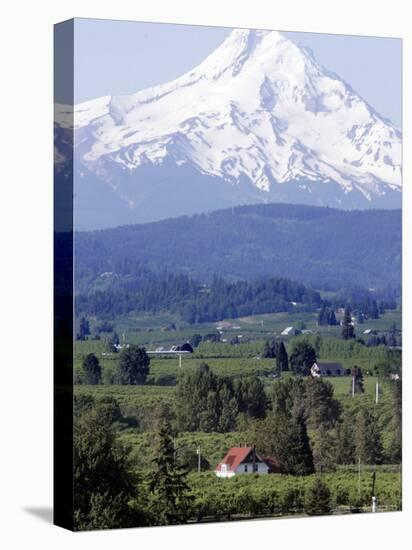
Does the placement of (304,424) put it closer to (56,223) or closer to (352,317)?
(352,317)

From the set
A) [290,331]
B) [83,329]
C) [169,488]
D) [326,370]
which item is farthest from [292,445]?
[83,329]

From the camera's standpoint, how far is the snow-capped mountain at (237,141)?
818 inches

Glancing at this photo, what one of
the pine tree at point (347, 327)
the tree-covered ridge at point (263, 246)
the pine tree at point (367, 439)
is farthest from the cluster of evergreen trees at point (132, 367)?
the pine tree at point (367, 439)

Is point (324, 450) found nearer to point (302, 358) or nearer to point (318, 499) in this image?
point (318, 499)

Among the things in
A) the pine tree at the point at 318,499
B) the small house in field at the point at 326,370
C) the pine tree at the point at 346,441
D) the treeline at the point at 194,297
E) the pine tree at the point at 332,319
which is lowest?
the pine tree at the point at 318,499

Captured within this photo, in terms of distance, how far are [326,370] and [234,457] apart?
1421mm

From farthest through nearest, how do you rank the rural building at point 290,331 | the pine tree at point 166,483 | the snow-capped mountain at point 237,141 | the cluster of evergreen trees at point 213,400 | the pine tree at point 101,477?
the rural building at point 290,331 < the cluster of evergreen trees at point 213,400 < the pine tree at point 166,483 < the snow-capped mountain at point 237,141 < the pine tree at point 101,477

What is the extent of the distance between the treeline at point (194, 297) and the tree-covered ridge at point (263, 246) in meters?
0.10

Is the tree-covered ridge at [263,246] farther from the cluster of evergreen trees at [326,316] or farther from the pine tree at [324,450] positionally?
the pine tree at [324,450]

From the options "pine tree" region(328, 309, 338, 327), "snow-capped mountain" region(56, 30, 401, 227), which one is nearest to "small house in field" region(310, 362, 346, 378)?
"pine tree" region(328, 309, 338, 327)

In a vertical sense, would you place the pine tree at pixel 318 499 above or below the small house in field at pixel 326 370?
below

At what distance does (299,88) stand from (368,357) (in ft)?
9.56

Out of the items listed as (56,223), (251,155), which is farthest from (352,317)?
(56,223)

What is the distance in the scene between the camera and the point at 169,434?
21000 mm
